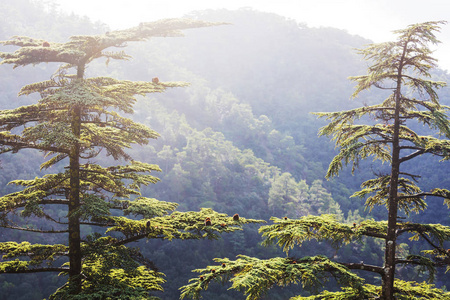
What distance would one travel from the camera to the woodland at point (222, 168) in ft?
15.5

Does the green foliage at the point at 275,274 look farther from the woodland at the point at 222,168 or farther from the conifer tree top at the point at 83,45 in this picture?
the conifer tree top at the point at 83,45

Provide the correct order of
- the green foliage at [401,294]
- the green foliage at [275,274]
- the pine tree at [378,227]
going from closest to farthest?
1. the green foliage at [275,274]
2. the pine tree at [378,227]
3. the green foliage at [401,294]

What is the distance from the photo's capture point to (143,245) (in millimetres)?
29844

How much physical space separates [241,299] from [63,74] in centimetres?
2645

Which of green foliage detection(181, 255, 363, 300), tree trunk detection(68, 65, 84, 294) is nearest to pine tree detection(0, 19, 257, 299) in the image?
tree trunk detection(68, 65, 84, 294)

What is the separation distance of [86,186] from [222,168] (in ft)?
116

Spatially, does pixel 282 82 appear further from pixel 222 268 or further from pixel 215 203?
pixel 222 268

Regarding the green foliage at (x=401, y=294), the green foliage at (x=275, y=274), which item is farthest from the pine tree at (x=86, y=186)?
the green foliage at (x=401, y=294)

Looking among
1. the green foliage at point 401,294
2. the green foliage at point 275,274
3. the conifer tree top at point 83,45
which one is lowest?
the green foliage at point 401,294

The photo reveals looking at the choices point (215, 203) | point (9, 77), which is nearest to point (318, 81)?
point (215, 203)

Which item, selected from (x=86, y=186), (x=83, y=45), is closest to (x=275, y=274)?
(x=86, y=186)

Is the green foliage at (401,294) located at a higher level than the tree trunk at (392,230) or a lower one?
lower

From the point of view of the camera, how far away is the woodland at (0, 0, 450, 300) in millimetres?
4711

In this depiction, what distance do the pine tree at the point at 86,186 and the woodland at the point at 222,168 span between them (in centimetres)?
4
